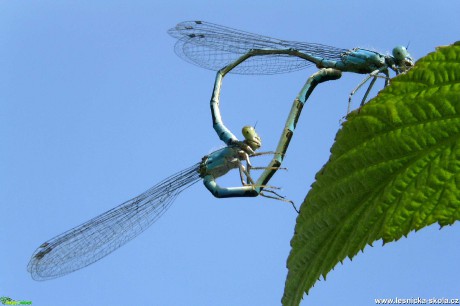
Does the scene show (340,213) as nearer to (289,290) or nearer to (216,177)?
(289,290)

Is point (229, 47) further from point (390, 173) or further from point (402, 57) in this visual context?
point (390, 173)

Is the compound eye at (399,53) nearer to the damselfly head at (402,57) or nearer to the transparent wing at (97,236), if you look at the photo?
the damselfly head at (402,57)

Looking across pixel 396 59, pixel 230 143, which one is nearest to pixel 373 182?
pixel 396 59

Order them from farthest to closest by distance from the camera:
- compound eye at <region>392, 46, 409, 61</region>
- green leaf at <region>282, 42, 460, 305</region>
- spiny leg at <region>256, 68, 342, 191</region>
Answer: compound eye at <region>392, 46, 409, 61</region>
spiny leg at <region>256, 68, 342, 191</region>
green leaf at <region>282, 42, 460, 305</region>

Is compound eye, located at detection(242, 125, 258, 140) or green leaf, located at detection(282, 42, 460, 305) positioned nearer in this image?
green leaf, located at detection(282, 42, 460, 305)

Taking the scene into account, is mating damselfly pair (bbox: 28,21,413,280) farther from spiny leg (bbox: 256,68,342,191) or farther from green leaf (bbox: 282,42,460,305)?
green leaf (bbox: 282,42,460,305)

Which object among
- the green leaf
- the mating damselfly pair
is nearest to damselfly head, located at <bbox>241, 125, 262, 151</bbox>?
the mating damselfly pair

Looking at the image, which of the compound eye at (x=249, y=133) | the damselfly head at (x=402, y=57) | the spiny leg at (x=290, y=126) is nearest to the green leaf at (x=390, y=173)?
the spiny leg at (x=290, y=126)

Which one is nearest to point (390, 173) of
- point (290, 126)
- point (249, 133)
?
point (290, 126)
